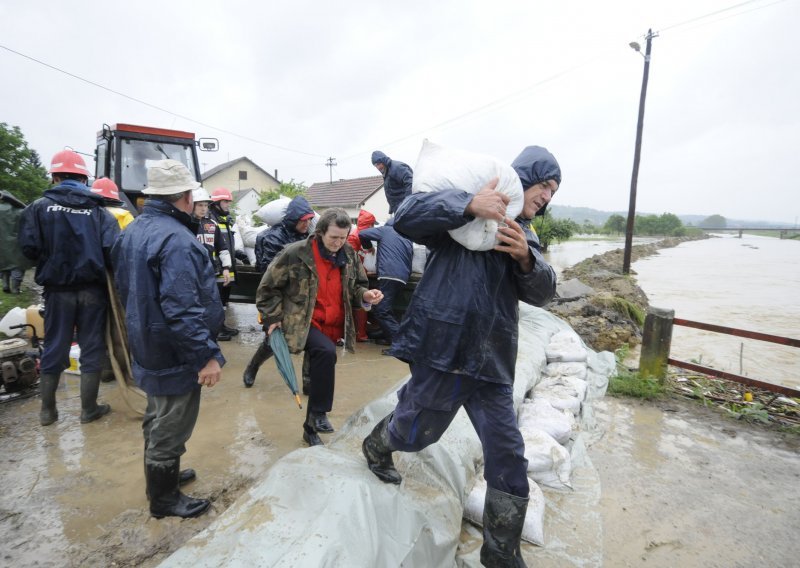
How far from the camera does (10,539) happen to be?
6.45 feet

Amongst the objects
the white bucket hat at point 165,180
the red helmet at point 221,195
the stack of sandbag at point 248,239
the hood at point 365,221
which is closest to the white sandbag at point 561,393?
the hood at point 365,221

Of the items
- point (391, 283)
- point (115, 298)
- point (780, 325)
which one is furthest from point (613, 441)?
point (780, 325)

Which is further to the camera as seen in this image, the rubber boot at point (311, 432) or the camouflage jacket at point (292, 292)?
the rubber boot at point (311, 432)

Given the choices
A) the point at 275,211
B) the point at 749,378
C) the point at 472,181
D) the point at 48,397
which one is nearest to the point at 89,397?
the point at 48,397

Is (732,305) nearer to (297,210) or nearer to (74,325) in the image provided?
(297,210)

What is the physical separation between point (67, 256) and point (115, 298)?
0.38 m

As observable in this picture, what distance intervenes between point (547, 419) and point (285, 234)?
2670 millimetres

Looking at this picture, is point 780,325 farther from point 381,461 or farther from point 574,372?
point 381,461

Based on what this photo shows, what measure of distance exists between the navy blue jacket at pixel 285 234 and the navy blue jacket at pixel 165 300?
67.4 inches

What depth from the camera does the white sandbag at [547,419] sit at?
2922 mm

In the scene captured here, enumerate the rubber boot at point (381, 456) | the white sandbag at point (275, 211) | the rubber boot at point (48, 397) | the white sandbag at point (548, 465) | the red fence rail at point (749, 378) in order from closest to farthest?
the rubber boot at point (381, 456) → the white sandbag at point (548, 465) → the rubber boot at point (48, 397) → the red fence rail at point (749, 378) → the white sandbag at point (275, 211)

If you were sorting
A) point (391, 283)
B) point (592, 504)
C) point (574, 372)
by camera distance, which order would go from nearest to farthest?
point (592, 504), point (574, 372), point (391, 283)

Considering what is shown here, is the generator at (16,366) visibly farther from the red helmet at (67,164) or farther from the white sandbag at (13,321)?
the red helmet at (67,164)

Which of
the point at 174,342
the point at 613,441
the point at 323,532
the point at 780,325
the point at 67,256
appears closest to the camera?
the point at 323,532
